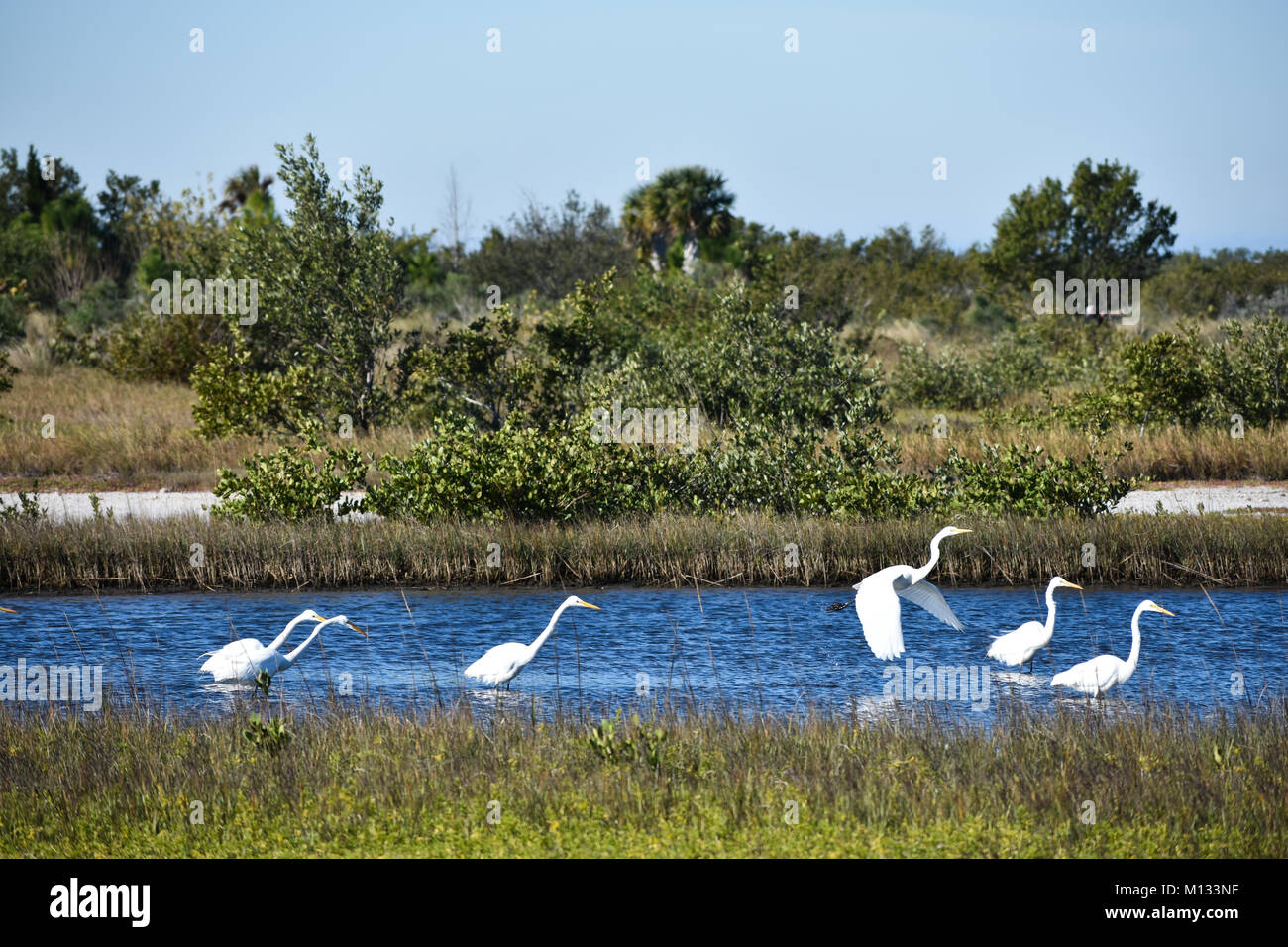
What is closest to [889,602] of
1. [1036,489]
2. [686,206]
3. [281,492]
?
[1036,489]

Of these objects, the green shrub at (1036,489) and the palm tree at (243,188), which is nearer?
the green shrub at (1036,489)

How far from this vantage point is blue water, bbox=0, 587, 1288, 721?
1040cm

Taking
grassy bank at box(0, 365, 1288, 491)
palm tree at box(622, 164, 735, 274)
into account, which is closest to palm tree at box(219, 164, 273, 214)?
palm tree at box(622, 164, 735, 274)

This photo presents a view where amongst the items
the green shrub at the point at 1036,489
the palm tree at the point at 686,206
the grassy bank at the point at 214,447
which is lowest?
the green shrub at the point at 1036,489

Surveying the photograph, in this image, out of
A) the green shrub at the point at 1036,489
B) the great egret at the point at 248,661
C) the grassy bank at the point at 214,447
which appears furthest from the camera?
the grassy bank at the point at 214,447

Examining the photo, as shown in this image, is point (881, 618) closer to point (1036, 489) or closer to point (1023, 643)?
point (1023, 643)

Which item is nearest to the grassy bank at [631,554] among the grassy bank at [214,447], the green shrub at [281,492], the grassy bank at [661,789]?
the green shrub at [281,492]

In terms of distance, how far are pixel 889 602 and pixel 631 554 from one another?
581 centimetres

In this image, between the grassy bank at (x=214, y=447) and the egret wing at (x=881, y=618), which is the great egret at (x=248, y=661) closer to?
the egret wing at (x=881, y=618)

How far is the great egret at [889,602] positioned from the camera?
31.8 ft

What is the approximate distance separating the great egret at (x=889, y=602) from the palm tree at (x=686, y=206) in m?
43.7

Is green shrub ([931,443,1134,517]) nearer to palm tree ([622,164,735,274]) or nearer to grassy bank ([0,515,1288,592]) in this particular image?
grassy bank ([0,515,1288,592])

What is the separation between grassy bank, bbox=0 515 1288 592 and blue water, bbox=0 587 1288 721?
42cm

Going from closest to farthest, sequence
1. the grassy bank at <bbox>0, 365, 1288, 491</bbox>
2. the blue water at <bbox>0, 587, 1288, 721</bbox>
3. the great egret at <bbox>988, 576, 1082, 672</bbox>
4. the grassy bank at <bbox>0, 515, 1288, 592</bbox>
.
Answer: the blue water at <bbox>0, 587, 1288, 721</bbox>, the great egret at <bbox>988, 576, 1082, 672</bbox>, the grassy bank at <bbox>0, 515, 1288, 592</bbox>, the grassy bank at <bbox>0, 365, 1288, 491</bbox>
